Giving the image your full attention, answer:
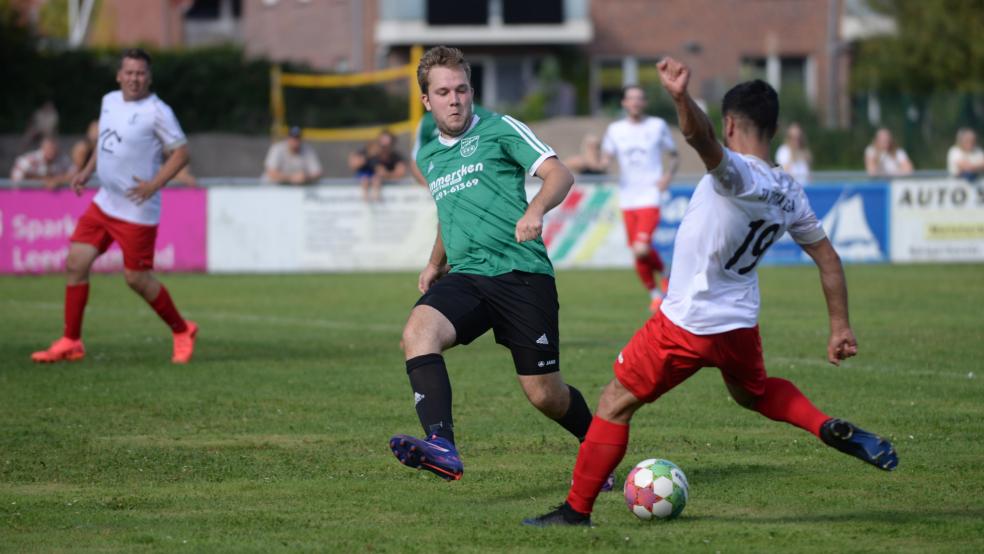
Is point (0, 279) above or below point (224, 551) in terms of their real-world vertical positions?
below

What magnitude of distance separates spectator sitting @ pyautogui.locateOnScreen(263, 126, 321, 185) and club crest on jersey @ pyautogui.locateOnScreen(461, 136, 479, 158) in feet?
52.6

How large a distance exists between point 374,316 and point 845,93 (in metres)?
36.4

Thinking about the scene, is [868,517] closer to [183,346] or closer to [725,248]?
[725,248]

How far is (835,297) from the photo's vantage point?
20.3ft

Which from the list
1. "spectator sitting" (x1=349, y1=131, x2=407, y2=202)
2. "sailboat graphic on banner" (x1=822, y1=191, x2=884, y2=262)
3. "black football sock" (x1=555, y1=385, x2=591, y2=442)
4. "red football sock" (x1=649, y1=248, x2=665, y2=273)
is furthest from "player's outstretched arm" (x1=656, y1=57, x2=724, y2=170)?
"sailboat graphic on banner" (x1=822, y1=191, x2=884, y2=262)

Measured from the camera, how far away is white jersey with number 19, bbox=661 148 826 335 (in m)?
5.91

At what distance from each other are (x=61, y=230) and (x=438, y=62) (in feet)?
53.8

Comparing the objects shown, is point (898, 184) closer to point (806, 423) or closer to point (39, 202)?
point (39, 202)

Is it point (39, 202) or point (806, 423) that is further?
point (39, 202)

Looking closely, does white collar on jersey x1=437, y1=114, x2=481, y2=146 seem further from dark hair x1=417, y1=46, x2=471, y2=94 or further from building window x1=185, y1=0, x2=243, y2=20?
building window x1=185, y1=0, x2=243, y2=20

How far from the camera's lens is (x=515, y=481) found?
7.17 meters

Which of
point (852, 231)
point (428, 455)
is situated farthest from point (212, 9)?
point (428, 455)

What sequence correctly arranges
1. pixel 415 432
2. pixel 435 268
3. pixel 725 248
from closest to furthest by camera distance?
pixel 725 248 < pixel 435 268 < pixel 415 432

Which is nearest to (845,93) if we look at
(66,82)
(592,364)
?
(66,82)
